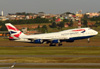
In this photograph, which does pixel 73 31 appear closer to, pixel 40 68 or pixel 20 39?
pixel 20 39

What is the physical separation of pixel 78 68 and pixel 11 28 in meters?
48.4

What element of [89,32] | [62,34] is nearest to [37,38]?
[62,34]

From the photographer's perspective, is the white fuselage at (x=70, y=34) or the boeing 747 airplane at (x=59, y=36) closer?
the white fuselage at (x=70, y=34)

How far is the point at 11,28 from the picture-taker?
78.4 m

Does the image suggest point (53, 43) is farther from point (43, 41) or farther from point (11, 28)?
point (11, 28)

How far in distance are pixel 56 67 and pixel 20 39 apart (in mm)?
45690

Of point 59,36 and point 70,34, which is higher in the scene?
point 70,34

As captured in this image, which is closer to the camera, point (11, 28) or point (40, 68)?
point (40, 68)

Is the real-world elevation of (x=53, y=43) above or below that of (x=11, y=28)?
below

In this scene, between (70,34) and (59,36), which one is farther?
(59,36)

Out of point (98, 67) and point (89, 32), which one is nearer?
point (98, 67)

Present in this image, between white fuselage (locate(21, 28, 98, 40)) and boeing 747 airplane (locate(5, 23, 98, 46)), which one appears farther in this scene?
boeing 747 airplane (locate(5, 23, 98, 46))

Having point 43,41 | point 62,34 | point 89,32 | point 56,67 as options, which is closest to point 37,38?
point 43,41

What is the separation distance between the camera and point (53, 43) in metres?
77.5
